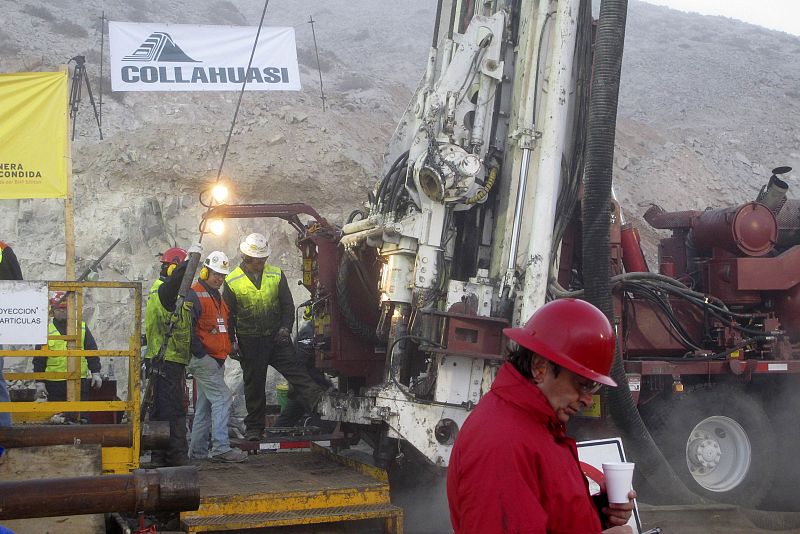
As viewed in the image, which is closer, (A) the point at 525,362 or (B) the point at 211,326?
(A) the point at 525,362

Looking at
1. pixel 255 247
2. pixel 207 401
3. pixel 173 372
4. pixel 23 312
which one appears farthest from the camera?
pixel 255 247

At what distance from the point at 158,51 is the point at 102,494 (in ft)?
48.9

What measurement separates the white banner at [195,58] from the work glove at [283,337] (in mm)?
8957

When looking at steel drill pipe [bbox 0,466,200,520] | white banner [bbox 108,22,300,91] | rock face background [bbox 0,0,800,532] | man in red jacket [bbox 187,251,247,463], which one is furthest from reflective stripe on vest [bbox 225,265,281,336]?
white banner [bbox 108,22,300,91]

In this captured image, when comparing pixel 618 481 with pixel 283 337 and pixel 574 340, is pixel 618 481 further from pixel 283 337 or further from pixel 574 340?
pixel 283 337

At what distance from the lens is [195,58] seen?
16.5 m

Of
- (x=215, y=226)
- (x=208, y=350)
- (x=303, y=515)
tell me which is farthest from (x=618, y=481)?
(x=215, y=226)

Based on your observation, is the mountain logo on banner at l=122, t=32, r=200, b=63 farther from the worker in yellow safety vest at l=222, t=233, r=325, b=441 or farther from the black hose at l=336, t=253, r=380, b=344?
the black hose at l=336, t=253, r=380, b=344

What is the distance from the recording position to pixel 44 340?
5270 millimetres

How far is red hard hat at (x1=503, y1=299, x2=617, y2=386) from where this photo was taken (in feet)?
7.74

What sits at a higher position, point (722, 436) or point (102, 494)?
point (102, 494)

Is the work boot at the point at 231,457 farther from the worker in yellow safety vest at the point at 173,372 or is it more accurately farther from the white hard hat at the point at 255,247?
the white hard hat at the point at 255,247

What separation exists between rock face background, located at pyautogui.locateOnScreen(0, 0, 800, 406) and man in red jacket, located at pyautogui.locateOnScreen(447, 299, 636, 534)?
1354 centimetres

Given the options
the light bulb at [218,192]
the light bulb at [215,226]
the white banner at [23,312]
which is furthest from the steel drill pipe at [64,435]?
the light bulb at [218,192]
